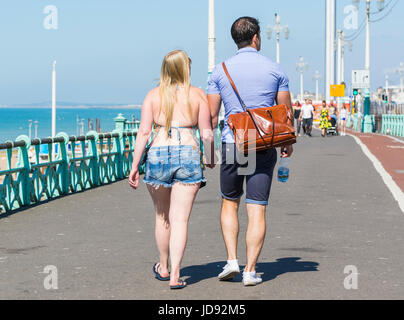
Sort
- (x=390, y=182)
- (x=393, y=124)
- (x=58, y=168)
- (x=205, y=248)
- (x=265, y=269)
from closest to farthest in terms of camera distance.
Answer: (x=265, y=269) → (x=205, y=248) → (x=58, y=168) → (x=390, y=182) → (x=393, y=124)

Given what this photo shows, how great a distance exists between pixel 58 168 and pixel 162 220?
7.37 metres

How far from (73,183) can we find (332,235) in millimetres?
6106

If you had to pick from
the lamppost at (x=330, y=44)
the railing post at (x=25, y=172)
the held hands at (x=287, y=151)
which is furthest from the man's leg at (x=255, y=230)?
the lamppost at (x=330, y=44)

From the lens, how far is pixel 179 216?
6.39m

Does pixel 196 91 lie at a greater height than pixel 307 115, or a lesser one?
greater

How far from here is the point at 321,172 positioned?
705 inches

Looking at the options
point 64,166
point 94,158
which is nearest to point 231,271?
point 64,166

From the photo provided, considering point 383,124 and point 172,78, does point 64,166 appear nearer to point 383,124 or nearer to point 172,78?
point 172,78

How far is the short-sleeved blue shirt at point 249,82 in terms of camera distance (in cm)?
646

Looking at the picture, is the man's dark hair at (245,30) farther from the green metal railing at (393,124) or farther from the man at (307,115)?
the green metal railing at (393,124)

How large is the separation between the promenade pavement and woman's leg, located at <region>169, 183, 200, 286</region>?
25 centimetres

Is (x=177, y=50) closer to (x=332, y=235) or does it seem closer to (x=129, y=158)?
(x=332, y=235)

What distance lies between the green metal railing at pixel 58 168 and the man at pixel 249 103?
547 centimetres
